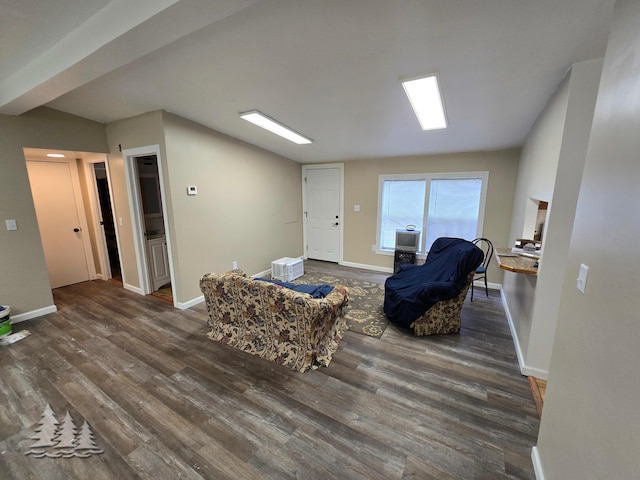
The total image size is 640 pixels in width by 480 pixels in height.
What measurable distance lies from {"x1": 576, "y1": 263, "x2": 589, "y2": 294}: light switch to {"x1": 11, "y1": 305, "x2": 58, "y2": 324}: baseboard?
5254 mm

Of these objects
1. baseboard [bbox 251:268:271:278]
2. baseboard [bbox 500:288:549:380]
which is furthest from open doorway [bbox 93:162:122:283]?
baseboard [bbox 500:288:549:380]

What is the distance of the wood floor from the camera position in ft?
4.74

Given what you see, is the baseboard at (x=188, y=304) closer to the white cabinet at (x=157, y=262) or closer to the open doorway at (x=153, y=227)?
the open doorway at (x=153, y=227)

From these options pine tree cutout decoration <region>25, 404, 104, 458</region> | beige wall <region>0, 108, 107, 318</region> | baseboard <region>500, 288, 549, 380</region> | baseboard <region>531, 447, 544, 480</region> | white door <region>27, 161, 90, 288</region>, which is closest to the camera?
baseboard <region>531, 447, 544, 480</region>

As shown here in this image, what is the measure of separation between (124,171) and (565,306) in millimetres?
4826

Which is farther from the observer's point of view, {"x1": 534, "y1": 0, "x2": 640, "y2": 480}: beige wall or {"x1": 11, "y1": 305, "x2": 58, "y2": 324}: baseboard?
{"x1": 11, "y1": 305, "x2": 58, "y2": 324}: baseboard

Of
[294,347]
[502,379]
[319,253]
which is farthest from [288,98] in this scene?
[319,253]

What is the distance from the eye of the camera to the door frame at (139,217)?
3.24 metres

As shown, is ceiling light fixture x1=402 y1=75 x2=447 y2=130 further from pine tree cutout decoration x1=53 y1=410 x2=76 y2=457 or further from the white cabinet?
the white cabinet

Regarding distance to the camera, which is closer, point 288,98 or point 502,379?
point 502,379

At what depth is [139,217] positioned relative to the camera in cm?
360

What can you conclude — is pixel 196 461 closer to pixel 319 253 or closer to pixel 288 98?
pixel 288 98

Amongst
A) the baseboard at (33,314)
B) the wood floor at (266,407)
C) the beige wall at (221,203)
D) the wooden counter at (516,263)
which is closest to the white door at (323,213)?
the beige wall at (221,203)

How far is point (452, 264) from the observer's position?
285 cm
